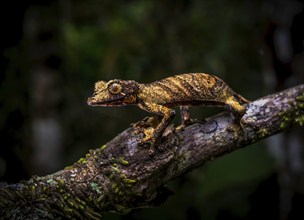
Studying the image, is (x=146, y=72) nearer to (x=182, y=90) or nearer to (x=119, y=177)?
(x=182, y=90)

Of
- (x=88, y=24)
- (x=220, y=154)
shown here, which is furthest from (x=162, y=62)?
(x=220, y=154)

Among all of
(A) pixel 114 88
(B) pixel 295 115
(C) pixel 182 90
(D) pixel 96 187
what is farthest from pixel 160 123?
(B) pixel 295 115

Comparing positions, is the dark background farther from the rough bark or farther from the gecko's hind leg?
the rough bark

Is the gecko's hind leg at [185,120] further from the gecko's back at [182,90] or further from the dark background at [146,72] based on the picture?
the dark background at [146,72]

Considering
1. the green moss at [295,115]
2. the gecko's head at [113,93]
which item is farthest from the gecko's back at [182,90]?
the green moss at [295,115]

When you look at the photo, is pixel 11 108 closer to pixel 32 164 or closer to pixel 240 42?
pixel 32 164

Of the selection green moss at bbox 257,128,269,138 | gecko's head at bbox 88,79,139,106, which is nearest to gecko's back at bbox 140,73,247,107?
gecko's head at bbox 88,79,139,106

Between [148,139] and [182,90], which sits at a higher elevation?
[182,90]
